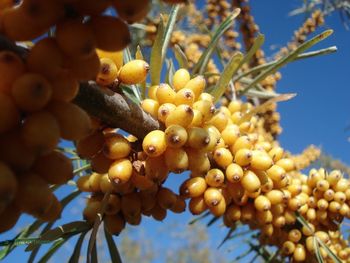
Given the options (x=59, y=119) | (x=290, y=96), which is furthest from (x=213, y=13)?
(x=59, y=119)

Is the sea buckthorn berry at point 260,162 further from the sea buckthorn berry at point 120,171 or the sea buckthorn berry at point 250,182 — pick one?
the sea buckthorn berry at point 120,171

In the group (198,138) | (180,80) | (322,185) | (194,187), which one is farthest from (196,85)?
(322,185)

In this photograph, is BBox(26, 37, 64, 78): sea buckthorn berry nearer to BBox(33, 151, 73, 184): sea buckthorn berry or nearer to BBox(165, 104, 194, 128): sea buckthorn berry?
BBox(33, 151, 73, 184): sea buckthorn berry

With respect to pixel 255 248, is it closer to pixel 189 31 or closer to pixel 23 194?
pixel 23 194

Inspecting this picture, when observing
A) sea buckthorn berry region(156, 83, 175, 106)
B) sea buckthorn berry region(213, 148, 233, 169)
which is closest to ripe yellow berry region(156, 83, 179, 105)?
sea buckthorn berry region(156, 83, 175, 106)

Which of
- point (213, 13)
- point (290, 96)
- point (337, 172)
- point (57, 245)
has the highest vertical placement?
point (213, 13)

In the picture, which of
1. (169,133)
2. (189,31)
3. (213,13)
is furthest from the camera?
(189,31)
